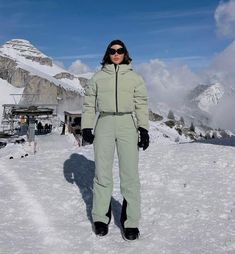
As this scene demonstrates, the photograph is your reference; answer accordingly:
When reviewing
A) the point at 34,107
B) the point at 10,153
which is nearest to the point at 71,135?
the point at 34,107

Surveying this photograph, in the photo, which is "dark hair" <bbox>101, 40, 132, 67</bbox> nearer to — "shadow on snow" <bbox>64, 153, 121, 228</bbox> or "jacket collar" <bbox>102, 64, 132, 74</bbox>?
"jacket collar" <bbox>102, 64, 132, 74</bbox>

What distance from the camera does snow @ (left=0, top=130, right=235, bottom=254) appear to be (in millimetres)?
7051

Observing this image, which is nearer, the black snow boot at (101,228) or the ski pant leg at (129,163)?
the ski pant leg at (129,163)

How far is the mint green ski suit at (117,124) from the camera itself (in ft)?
23.3

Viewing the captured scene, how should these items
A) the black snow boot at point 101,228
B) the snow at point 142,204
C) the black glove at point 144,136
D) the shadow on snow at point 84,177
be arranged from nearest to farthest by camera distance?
the snow at point 142,204 < the black glove at point 144,136 < the black snow boot at point 101,228 < the shadow on snow at point 84,177

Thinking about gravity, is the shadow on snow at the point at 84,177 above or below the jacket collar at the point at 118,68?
below

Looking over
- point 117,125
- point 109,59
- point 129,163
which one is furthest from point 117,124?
point 109,59

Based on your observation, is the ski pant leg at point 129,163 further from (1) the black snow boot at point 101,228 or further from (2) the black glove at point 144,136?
(1) the black snow boot at point 101,228

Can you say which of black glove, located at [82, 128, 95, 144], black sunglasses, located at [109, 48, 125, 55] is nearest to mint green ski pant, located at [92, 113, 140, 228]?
black glove, located at [82, 128, 95, 144]

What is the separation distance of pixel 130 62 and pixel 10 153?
28.3 meters

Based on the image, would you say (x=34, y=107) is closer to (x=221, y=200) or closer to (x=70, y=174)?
(x=70, y=174)

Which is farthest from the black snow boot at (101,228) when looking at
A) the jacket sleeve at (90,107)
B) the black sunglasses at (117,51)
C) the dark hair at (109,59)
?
the black sunglasses at (117,51)

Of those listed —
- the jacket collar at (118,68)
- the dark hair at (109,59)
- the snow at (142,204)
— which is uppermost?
the dark hair at (109,59)

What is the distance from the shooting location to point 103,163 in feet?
23.7
